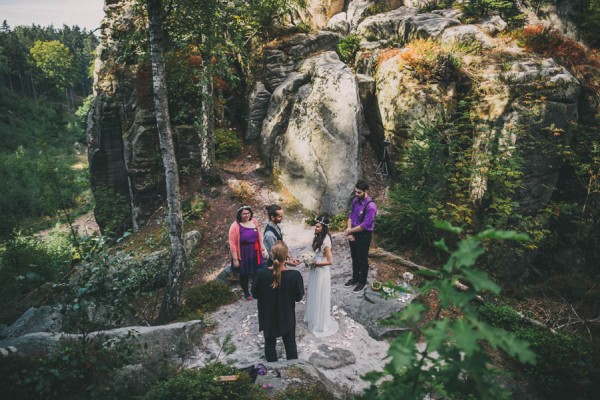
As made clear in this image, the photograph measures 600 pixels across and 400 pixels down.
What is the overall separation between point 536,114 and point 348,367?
899cm

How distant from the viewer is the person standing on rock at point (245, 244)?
22.1 ft

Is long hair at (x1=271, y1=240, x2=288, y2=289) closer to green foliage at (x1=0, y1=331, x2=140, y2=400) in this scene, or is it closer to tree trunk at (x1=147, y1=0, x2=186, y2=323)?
green foliage at (x1=0, y1=331, x2=140, y2=400)

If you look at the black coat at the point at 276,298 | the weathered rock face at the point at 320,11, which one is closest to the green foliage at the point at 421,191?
the black coat at the point at 276,298

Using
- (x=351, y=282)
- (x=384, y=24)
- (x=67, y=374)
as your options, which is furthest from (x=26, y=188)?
(x=67, y=374)

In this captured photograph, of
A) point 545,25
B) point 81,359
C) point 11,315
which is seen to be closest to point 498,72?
point 545,25

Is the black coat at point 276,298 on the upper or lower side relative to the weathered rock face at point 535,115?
lower

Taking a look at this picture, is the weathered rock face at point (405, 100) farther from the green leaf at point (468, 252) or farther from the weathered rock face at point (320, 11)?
the green leaf at point (468, 252)

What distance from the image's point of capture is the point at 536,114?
9164 mm

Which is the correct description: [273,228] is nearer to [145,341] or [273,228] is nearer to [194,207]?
[145,341]

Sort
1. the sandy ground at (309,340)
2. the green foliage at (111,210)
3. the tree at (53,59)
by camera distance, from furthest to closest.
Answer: the tree at (53,59) → the green foliage at (111,210) → the sandy ground at (309,340)

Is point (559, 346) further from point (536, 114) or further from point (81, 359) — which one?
point (81, 359)

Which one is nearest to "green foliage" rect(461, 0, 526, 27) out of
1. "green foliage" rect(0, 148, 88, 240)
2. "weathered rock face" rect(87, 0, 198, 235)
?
"weathered rock face" rect(87, 0, 198, 235)

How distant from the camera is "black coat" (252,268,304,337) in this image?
4.73m

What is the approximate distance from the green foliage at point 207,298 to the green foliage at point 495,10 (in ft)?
46.4
